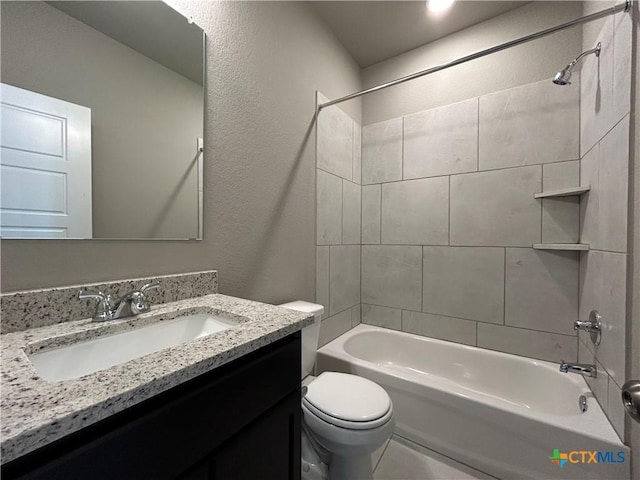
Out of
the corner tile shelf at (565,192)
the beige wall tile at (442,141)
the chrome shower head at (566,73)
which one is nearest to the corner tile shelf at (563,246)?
the corner tile shelf at (565,192)

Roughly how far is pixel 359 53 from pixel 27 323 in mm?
2593

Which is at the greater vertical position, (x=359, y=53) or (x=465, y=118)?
(x=359, y=53)

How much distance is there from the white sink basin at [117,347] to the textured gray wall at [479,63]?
7.13 feet

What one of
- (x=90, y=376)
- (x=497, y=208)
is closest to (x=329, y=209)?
(x=497, y=208)

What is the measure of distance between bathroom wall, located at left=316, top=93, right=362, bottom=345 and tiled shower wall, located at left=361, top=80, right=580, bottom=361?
14 cm

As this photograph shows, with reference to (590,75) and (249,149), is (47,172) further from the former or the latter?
(590,75)

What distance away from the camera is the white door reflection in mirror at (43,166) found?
70 cm

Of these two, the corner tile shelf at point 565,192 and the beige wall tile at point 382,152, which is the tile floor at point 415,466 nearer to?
the corner tile shelf at point 565,192

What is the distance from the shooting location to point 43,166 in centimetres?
76

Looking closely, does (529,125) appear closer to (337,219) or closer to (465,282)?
(465,282)

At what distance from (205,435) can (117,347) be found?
1.36 ft

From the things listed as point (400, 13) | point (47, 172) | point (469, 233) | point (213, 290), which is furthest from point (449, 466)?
point (400, 13)

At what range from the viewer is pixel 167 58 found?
1049 mm

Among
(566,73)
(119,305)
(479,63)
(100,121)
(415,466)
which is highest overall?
(479,63)
